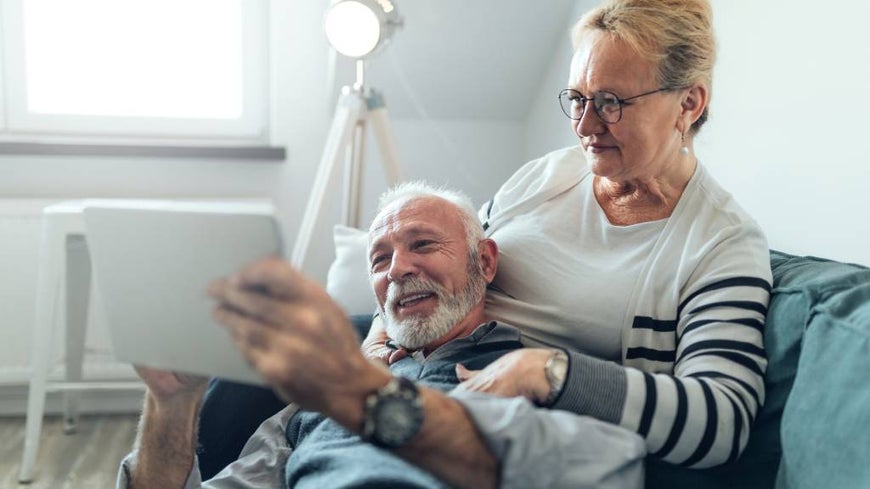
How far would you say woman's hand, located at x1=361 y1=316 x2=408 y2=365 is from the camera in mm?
1380

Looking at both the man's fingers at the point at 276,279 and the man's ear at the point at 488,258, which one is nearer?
the man's fingers at the point at 276,279

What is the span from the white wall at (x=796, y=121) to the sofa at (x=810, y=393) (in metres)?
0.17

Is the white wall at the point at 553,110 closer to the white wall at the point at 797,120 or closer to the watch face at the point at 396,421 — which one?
the white wall at the point at 797,120

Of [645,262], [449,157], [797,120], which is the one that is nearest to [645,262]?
[645,262]

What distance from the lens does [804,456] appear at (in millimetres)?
957

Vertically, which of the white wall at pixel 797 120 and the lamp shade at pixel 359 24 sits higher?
the lamp shade at pixel 359 24

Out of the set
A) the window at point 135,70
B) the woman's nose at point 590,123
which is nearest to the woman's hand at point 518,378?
the woman's nose at point 590,123

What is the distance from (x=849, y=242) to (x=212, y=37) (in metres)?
2.10

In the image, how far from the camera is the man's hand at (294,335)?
68cm

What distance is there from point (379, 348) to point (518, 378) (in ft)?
1.63

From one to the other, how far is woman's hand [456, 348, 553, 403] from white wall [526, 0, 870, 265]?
0.65 meters

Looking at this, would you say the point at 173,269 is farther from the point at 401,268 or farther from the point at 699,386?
the point at 699,386

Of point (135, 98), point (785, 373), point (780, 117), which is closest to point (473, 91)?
point (135, 98)

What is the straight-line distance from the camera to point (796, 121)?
Result: 1.50m
